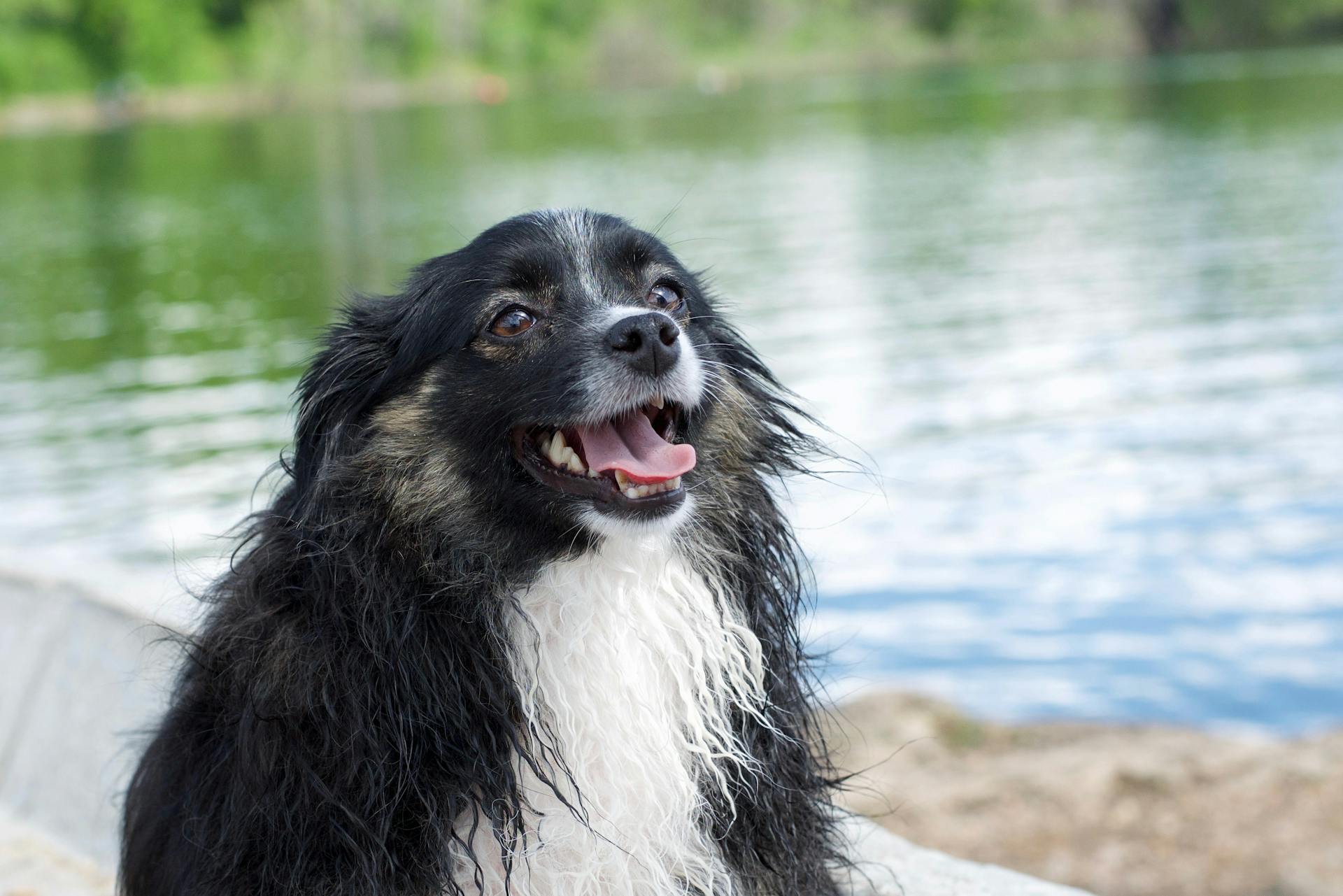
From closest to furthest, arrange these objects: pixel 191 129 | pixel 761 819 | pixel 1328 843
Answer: pixel 761 819
pixel 1328 843
pixel 191 129

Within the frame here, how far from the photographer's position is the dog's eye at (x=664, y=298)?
332 centimetres

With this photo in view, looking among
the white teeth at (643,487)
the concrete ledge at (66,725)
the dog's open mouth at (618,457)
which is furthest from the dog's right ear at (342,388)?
the concrete ledge at (66,725)

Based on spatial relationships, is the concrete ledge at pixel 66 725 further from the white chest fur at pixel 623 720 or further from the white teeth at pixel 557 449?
the white teeth at pixel 557 449

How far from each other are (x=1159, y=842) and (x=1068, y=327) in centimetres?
1044

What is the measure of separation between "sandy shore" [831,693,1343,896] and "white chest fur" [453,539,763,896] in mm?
2091

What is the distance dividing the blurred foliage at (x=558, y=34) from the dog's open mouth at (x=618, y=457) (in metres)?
78.0

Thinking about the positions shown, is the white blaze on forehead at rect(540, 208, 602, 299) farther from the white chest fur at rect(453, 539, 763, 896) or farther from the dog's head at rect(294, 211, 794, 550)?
the white chest fur at rect(453, 539, 763, 896)

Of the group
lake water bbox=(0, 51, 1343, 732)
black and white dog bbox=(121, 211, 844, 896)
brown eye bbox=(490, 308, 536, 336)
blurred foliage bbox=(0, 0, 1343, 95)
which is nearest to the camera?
black and white dog bbox=(121, 211, 844, 896)

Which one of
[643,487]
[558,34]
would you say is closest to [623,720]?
[643,487]

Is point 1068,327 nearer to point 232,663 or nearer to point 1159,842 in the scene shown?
point 1159,842

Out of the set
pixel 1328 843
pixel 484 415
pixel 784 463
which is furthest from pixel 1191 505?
pixel 484 415

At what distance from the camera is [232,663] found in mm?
3080

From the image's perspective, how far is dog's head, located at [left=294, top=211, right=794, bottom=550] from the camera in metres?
3.01

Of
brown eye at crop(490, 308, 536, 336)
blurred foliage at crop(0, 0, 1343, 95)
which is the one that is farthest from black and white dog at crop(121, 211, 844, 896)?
blurred foliage at crop(0, 0, 1343, 95)
